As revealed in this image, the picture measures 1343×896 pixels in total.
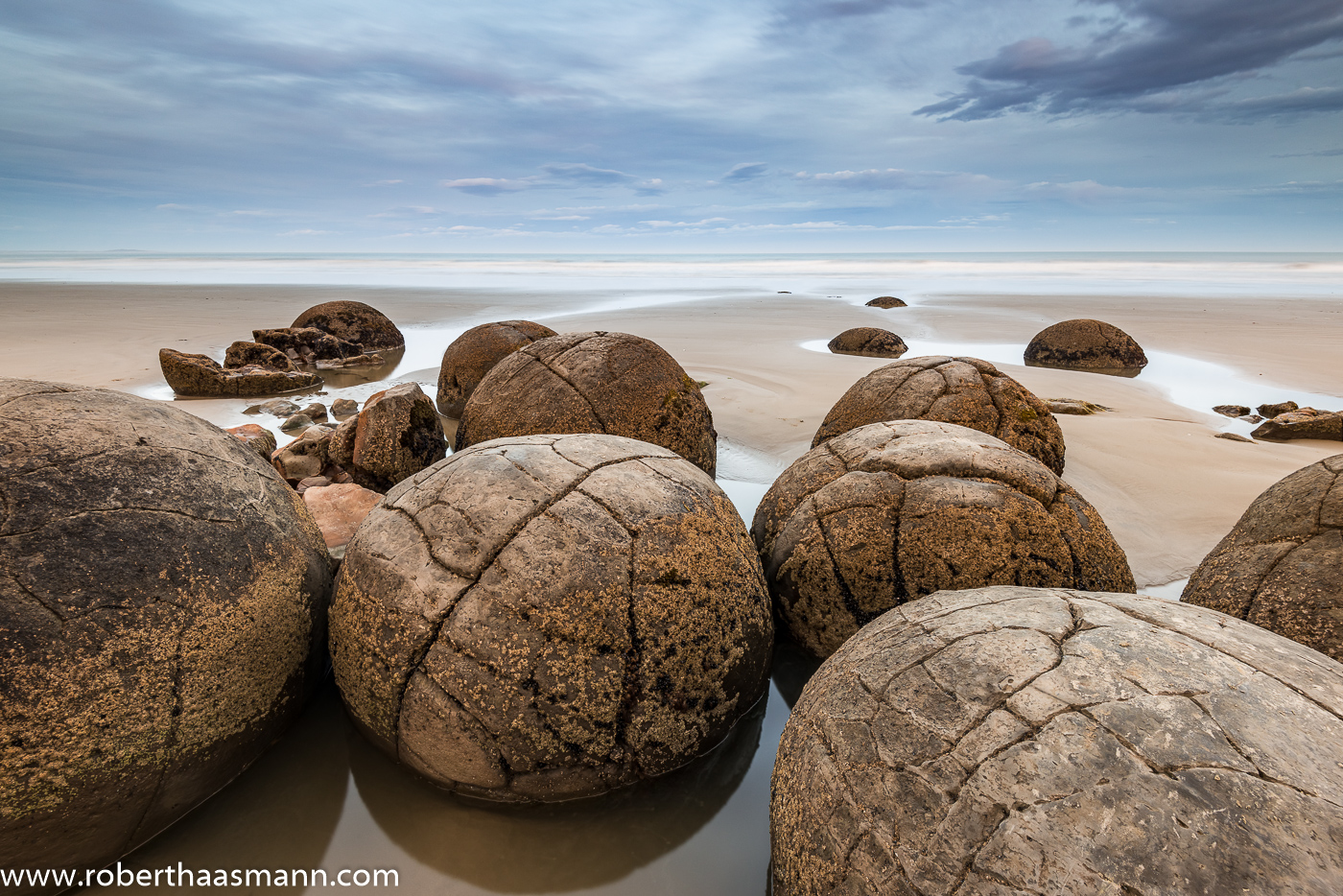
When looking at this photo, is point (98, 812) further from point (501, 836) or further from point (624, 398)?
point (624, 398)

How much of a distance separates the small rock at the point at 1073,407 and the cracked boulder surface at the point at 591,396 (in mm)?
5539

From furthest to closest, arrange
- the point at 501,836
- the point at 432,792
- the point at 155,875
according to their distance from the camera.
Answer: the point at 432,792 → the point at 501,836 → the point at 155,875

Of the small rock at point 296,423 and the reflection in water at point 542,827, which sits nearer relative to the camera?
the reflection in water at point 542,827

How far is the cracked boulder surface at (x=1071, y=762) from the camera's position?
1436 mm

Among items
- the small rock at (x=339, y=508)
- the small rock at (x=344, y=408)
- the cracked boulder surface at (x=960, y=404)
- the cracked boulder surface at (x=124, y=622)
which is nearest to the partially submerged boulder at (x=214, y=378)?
the small rock at (x=344, y=408)

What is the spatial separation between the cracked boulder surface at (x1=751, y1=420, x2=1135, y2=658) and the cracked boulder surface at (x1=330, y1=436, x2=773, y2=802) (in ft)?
2.15

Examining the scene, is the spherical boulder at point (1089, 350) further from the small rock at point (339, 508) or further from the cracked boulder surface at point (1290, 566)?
the small rock at point (339, 508)

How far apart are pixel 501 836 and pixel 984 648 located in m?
1.92

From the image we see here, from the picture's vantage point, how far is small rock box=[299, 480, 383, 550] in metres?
4.72

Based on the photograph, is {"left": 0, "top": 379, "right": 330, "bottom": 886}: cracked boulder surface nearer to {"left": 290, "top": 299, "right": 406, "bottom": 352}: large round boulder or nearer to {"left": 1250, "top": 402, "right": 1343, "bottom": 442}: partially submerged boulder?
{"left": 1250, "top": 402, "right": 1343, "bottom": 442}: partially submerged boulder

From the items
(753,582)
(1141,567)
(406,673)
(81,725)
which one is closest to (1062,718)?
(753,582)

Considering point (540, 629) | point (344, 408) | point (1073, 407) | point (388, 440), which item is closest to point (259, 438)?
point (388, 440)

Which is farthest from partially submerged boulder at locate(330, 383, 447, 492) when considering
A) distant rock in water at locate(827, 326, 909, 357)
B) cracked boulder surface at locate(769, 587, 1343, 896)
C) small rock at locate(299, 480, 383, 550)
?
distant rock in water at locate(827, 326, 909, 357)

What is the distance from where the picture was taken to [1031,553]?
3.30 meters
